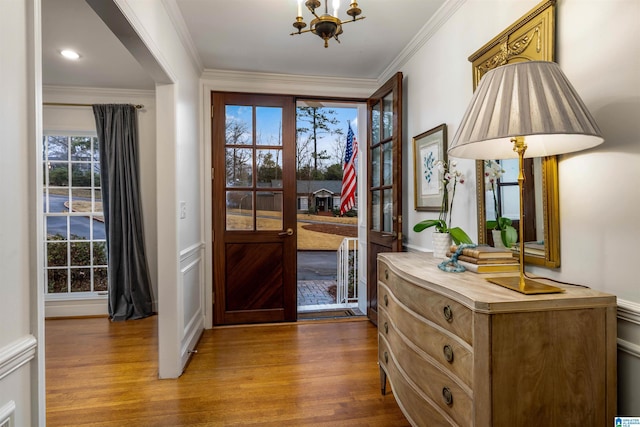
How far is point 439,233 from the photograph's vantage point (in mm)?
2000

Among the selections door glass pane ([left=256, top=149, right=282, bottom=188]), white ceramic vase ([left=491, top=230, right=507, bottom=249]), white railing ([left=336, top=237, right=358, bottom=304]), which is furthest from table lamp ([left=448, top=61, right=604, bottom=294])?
white railing ([left=336, top=237, right=358, bottom=304])

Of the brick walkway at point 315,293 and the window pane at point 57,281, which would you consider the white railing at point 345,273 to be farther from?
the window pane at point 57,281

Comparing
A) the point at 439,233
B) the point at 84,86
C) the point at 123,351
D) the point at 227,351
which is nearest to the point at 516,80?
the point at 439,233

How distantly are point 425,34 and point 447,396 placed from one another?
97.1 inches

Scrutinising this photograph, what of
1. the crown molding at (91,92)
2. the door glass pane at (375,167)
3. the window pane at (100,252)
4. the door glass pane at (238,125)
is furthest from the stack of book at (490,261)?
the window pane at (100,252)

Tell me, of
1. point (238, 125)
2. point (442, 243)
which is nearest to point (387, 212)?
point (442, 243)

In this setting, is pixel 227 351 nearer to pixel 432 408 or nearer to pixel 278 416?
pixel 278 416

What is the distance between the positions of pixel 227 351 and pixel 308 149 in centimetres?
583

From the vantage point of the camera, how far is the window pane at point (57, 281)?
12.2 feet

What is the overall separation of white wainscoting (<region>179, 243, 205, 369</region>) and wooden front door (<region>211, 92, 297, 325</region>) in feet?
0.57

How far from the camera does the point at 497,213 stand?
1.80 meters

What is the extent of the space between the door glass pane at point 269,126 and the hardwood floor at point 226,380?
1.93 m

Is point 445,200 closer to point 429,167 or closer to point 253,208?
point 429,167

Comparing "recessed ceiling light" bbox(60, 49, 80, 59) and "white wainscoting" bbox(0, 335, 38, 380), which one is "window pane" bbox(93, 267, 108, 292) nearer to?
"recessed ceiling light" bbox(60, 49, 80, 59)
